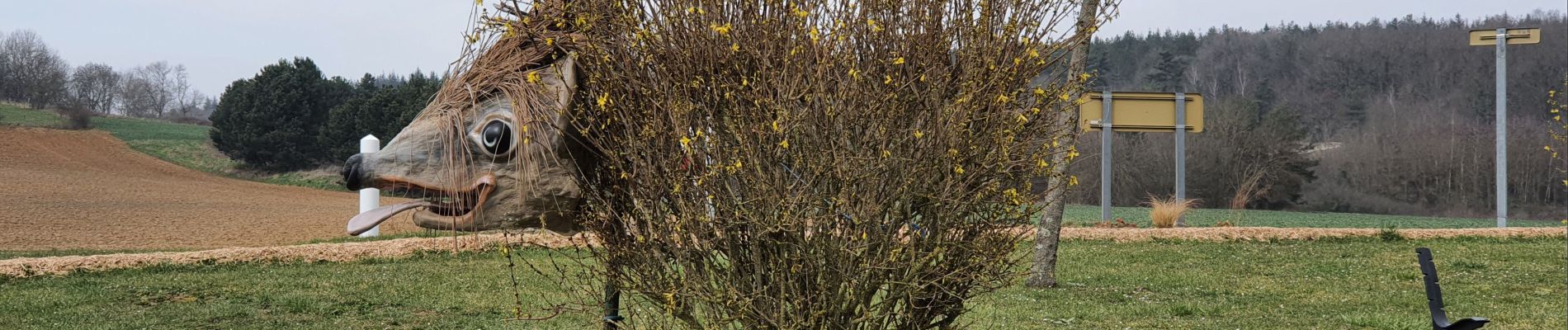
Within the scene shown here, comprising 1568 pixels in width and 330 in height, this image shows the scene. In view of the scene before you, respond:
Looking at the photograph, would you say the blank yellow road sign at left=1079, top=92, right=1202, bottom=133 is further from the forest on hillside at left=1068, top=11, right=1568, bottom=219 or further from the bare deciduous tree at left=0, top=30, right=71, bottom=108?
the bare deciduous tree at left=0, top=30, right=71, bottom=108

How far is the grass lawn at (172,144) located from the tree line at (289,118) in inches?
19.4

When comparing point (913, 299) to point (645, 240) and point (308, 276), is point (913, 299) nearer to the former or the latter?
point (645, 240)

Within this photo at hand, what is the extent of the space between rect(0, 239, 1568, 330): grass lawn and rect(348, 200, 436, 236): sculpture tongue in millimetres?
3310

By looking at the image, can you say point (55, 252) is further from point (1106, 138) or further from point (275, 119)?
point (275, 119)

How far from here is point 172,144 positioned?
3172 cm

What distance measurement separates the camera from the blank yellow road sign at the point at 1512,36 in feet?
50.9

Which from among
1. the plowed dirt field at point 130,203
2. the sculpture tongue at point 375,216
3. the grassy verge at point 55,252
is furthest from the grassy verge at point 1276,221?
the sculpture tongue at point 375,216

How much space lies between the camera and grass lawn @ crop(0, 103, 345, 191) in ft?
88.3

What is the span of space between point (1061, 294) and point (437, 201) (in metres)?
5.82

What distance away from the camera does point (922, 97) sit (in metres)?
3.28

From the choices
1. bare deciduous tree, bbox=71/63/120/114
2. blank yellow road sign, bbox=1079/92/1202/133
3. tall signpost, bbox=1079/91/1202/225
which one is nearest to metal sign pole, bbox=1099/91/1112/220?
tall signpost, bbox=1079/91/1202/225

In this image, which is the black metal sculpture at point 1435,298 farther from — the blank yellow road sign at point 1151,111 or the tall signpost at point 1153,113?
the blank yellow road sign at point 1151,111

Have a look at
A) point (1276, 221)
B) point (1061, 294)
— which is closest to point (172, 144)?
point (1276, 221)

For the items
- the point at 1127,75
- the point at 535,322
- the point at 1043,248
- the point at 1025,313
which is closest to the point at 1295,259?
the point at 1043,248
